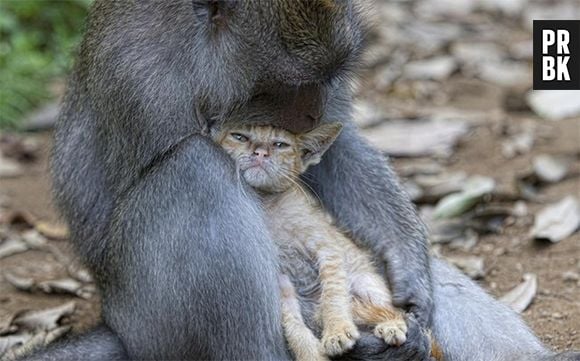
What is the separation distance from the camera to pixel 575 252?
824 cm

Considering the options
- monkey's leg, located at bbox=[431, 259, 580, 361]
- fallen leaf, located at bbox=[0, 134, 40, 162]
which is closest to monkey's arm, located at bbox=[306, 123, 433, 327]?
monkey's leg, located at bbox=[431, 259, 580, 361]

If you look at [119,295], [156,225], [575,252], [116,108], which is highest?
[116,108]

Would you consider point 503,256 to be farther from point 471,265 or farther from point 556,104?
point 556,104

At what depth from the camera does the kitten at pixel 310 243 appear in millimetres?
5934

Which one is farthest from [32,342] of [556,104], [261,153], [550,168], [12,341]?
[556,104]

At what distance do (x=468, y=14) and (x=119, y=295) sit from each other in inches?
369

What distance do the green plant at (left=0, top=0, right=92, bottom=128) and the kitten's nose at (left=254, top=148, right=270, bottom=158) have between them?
596 cm

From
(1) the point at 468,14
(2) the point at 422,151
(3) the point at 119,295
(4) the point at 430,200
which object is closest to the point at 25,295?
(3) the point at 119,295

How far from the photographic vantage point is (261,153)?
6023mm

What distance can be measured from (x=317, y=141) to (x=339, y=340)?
3.40 feet

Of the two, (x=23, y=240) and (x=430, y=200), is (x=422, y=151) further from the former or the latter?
(x=23, y=240)

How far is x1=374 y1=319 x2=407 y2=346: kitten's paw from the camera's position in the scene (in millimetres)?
5930

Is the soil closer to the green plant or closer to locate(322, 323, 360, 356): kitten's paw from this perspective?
the green plant

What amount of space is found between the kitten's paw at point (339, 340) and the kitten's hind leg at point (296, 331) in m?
0.04
